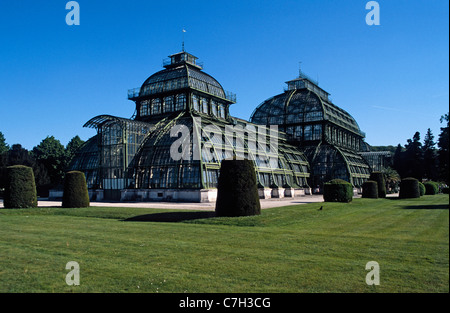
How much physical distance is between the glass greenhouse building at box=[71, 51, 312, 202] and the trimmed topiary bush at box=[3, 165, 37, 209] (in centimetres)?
1498

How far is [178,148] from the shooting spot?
44000mm

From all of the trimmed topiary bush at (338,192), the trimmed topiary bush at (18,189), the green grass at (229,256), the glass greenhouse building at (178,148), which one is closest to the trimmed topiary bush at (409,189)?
the trimmed topiary bush at (338,192)

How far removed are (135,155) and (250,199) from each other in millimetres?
29569

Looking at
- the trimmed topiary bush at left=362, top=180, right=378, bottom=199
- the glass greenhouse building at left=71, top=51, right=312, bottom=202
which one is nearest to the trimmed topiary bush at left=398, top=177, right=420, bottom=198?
the trimmed topiary bush at left=362, top=180, right=378, bottom=199

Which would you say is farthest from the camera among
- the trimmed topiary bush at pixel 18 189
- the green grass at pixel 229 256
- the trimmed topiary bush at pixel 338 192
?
the trimmed topiary bush at pixel 338 192

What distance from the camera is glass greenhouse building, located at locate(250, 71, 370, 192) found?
64250mm

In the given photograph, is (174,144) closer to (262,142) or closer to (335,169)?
(262,142)

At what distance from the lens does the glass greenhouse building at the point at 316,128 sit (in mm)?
64250

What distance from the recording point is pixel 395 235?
14.5 m

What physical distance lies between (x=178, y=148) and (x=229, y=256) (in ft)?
110

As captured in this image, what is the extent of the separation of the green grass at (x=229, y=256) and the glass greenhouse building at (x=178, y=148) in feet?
75.9

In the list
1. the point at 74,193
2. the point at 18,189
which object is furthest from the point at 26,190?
the point at 74,193

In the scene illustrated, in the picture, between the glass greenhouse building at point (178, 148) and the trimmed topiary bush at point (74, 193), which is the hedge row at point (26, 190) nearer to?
the trimmed topiary bush at point (74, 193)

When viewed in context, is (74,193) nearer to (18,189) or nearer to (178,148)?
(18,189)
